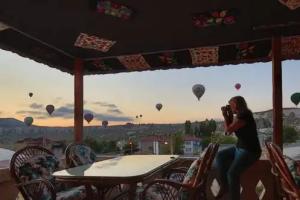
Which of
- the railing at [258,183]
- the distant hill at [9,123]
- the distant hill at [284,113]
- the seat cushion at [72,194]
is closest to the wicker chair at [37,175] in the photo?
the seat cushion at [72,194]

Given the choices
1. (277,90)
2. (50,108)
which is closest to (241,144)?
(277,90)

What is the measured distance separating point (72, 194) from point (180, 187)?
1231mm

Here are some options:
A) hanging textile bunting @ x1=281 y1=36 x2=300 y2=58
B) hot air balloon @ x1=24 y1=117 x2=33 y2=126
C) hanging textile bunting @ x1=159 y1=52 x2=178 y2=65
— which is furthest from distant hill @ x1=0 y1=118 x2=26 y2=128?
hot air balloon @ x1=24 y1=117 x2=33 y2=126

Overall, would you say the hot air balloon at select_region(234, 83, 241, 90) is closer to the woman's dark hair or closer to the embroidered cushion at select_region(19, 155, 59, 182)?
the woman's dark hair

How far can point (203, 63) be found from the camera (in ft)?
19.0

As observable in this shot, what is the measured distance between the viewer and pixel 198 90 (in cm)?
679

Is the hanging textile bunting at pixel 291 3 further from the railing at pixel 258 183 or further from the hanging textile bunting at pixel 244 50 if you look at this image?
the railing at pixel 258 183

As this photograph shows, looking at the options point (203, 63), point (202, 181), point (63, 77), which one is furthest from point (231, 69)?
point (202, 181)

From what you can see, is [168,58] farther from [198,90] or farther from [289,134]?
[289,134]

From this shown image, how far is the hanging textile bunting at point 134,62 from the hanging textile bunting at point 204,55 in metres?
0.81

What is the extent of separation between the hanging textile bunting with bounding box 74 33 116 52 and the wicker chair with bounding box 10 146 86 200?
176 cm

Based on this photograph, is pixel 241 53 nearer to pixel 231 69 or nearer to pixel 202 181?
pixel 231 69

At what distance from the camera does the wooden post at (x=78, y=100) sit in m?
5.74

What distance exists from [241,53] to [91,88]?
254cm
